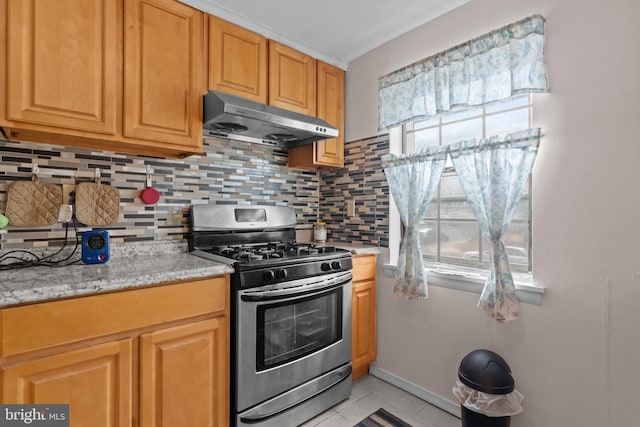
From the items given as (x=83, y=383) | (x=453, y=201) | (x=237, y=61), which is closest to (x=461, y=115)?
(x=453, y=201)

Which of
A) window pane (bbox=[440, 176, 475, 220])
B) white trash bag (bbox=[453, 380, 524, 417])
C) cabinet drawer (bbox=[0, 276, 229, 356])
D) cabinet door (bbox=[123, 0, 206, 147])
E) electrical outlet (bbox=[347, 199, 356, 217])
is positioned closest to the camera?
cabinet drawer (bbox=[0, 276, 229, 356])

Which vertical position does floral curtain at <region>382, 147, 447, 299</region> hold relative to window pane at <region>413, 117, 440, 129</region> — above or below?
below

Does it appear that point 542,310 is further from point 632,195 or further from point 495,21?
point 495,21

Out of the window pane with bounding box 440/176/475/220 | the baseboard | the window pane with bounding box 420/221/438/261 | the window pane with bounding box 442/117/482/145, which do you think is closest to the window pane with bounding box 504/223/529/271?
the window pane with bounding box 440/176/475/220

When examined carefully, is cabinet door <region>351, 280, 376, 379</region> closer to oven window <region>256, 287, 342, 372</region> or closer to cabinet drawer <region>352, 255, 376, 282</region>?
cabinet drawer <region>352, 255, 376, 282</region>

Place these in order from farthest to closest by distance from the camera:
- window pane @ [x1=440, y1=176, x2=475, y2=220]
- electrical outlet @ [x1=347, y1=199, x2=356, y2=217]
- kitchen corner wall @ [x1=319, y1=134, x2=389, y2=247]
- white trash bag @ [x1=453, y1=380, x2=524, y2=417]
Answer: electrical outlet @ [x1=347, y1=199, x2=356, y2=217], kitchen corner wall @ [x1=319, y1=134, x2=389, y2=247], window pane @ [x1=440, y1=176, x2=475, y2=220], white trash bag @ [x1=453, y1=380, x2=524, y2=417]

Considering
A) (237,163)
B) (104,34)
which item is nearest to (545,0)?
(237,163)

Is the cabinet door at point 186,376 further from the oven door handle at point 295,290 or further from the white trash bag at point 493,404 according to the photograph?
the white trash bag at point 493,404

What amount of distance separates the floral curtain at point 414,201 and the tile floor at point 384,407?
68 centimetres

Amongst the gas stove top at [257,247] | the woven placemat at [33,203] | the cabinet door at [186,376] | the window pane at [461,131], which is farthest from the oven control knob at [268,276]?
the window pane at [461,131]

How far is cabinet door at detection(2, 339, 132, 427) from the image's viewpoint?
109 centimetres

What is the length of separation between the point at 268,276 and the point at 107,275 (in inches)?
27.1

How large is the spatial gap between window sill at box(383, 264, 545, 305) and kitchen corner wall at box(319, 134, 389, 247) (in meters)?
0.44

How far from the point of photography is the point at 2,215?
1.46 meters
